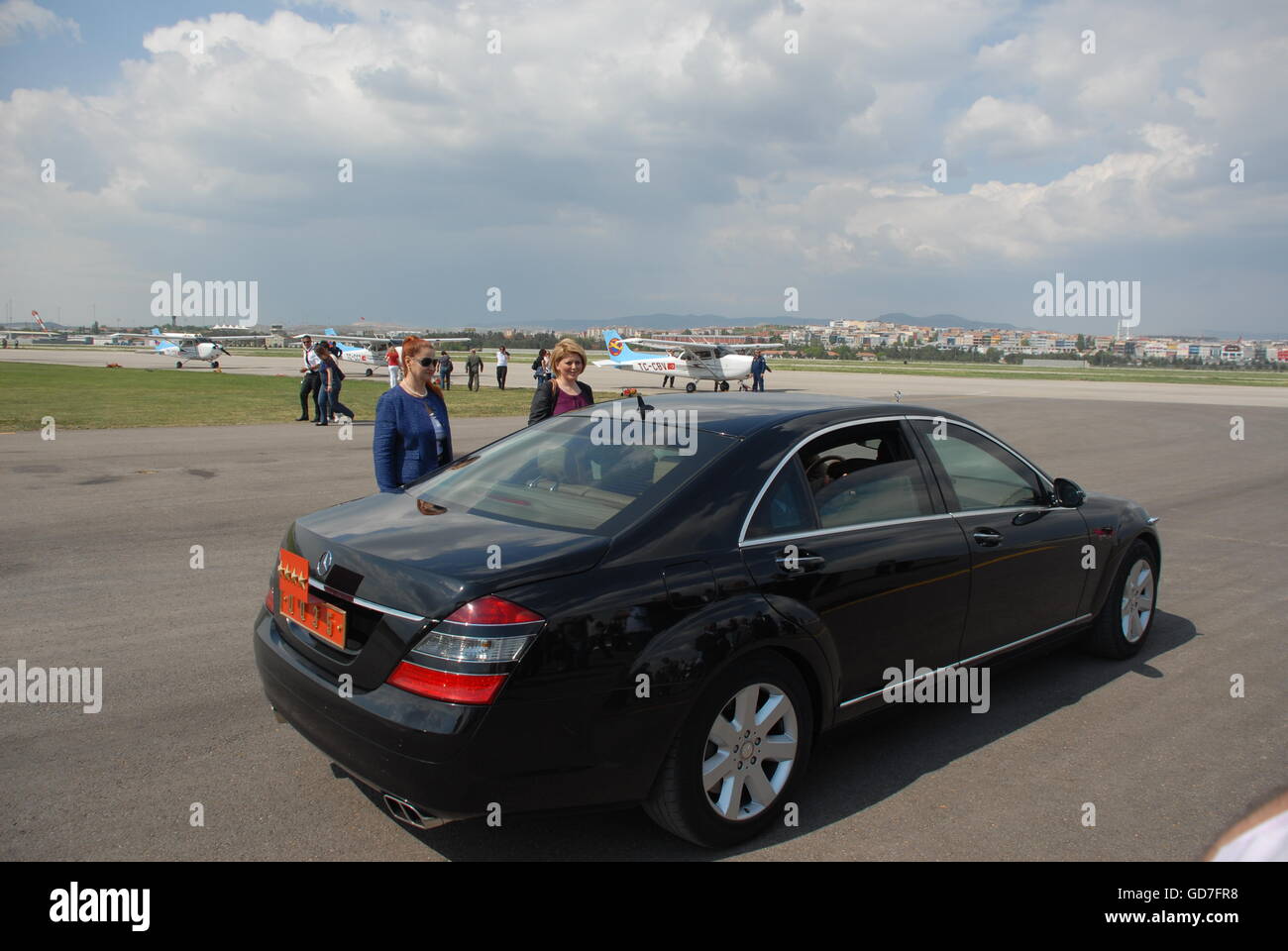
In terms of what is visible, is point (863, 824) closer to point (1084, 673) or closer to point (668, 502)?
point (668, 502)

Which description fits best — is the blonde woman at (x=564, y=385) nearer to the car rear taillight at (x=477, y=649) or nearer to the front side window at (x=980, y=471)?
the front side window at (x=980, y=471)

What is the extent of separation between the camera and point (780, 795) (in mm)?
3375

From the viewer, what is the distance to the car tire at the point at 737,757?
119 inches

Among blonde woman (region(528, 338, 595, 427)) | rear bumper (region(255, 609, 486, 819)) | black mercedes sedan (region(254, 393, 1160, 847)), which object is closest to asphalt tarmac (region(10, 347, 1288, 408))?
blonde woman (region(528, 338, 595, 427))

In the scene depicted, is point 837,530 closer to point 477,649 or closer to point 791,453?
point 791,453

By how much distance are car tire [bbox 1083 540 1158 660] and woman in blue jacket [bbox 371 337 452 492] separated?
408 cm

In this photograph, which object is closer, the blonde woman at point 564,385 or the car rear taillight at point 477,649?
the car rear taillight at point 477,649

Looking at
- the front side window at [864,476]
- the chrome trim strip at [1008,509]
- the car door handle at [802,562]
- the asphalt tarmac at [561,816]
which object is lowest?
the asphalt tarmac at [561,816]

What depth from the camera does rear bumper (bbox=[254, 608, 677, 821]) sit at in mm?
2703

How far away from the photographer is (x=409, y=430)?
17.9ft

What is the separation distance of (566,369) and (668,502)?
145 inches

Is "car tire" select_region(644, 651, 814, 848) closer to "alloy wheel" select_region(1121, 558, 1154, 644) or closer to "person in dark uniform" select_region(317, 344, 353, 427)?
"alloy wheel" select_region(1121, 558, 1154, 644)

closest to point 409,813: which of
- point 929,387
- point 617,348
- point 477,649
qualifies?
point 477,649

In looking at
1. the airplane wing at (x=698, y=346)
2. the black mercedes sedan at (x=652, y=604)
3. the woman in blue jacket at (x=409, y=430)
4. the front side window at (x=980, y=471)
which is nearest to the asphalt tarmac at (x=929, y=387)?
the airplane wing at (x=698, y=346)
